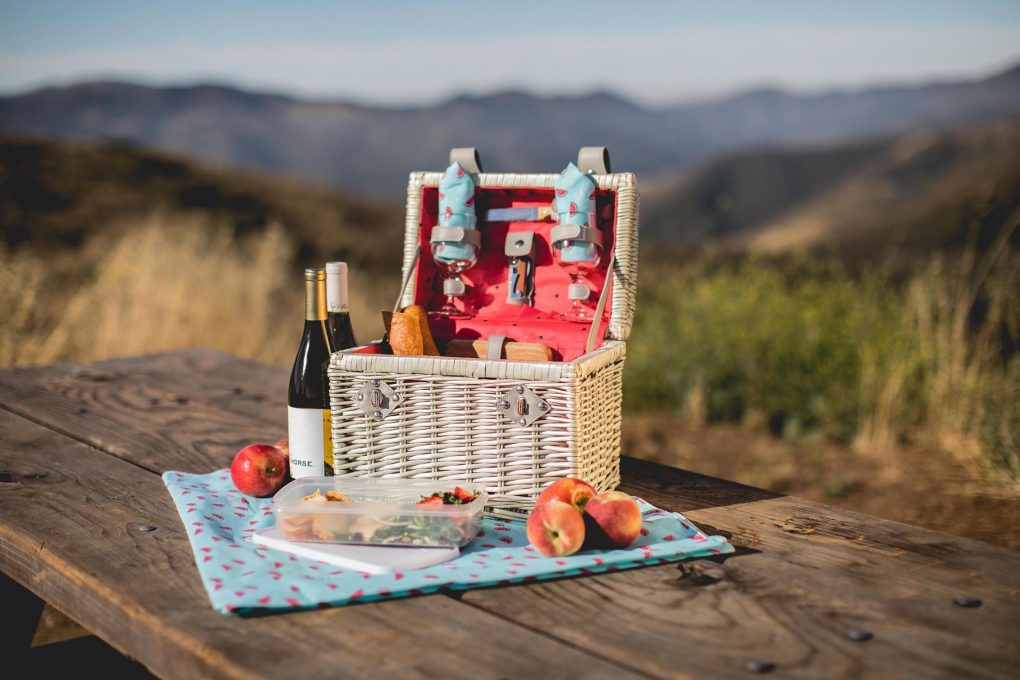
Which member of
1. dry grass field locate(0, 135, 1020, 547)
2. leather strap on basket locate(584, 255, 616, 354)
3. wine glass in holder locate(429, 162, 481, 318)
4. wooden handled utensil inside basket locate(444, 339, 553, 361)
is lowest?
dry grass field locate(0, 135, 1020, 547)

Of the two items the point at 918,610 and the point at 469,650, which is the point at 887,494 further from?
the point at 469,650

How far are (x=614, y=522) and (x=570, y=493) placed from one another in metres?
0.10

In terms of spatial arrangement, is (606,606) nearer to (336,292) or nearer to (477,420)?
(477,420)

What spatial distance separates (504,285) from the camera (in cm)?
262

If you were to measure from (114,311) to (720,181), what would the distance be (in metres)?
32.0

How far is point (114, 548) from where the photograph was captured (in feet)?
5.37

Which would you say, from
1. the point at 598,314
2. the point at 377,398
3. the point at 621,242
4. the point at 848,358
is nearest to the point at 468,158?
the point at 621,242

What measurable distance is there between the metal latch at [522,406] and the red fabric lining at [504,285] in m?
0.62

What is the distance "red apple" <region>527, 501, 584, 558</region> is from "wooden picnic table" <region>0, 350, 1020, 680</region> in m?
0.08

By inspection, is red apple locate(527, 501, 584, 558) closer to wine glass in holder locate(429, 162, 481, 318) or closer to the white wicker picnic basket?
the white wicker picnic basket

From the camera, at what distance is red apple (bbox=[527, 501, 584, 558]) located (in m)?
1.56

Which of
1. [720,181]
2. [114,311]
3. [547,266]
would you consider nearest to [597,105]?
[720,181]

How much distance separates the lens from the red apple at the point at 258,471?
1.98 meters

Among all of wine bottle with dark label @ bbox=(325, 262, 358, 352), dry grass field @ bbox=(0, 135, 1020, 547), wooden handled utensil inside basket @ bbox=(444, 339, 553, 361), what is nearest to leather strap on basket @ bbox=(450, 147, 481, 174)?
wooden handled utensil inside basket @ bbox=(444, 339, 553, 361)
